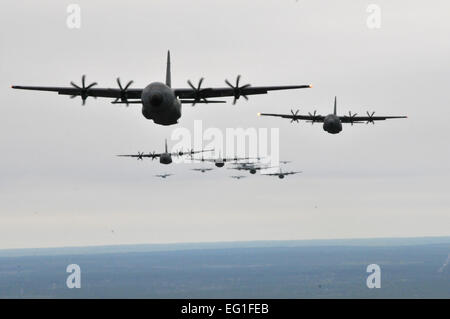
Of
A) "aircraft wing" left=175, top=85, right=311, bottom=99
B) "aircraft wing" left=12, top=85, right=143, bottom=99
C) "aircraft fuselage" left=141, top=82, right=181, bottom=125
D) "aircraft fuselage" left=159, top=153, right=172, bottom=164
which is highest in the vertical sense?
"aircraft fuselage" left=159, top=153, right=172, bottom=164

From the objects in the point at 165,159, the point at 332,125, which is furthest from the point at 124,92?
the point at 165,159

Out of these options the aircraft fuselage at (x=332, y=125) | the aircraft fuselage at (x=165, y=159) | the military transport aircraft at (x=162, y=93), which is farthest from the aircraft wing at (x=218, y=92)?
the aircraft fuselage at (x=165, y=159)

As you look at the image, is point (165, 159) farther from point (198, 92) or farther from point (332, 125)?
point (198, 92)

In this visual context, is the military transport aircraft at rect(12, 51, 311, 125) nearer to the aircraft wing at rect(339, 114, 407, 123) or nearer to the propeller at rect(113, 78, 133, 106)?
the propeller at rect(113, 78, 133, 106)

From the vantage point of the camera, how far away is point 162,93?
200ft

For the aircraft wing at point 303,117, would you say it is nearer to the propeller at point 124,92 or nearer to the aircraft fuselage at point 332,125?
the aircraft fuselage at point 332,125

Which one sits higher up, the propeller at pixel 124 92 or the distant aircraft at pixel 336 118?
the distant aircraft at pixel 336 118

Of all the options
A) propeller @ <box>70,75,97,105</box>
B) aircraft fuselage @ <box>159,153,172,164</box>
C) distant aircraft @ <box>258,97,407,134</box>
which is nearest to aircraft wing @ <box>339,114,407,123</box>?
distant aircraft @ <box>258,97,407,134</box>

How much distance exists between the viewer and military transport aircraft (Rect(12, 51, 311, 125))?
61156mm

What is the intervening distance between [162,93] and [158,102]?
3.08ft

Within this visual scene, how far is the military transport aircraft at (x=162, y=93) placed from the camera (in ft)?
201
